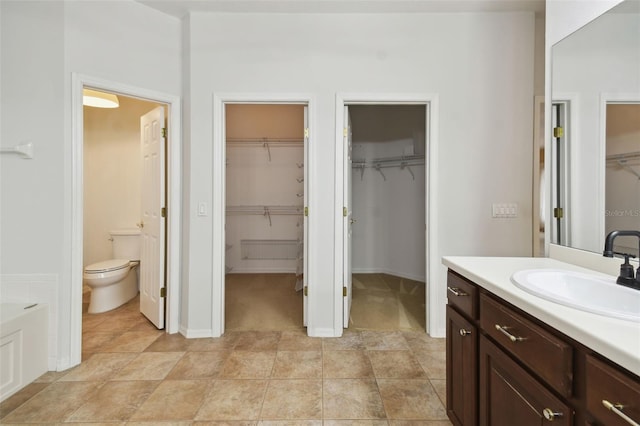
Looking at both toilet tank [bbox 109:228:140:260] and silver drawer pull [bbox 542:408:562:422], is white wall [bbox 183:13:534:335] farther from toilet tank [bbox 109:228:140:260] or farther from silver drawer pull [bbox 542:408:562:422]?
silver drawer pull [bbox 542:408:562:422]

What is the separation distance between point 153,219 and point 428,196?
2.44m

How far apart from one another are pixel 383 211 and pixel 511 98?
2.16m

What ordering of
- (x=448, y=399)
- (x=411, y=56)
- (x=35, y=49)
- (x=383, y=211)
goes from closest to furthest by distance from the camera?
1. (x=448, y=399)
2. (x=35, y=49)
3. (x=411, y=56)
4. (x=383, y=211)

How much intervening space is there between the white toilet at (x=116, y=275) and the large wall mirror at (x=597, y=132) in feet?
11.6

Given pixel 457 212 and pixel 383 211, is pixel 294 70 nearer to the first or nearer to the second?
pixel 457 212

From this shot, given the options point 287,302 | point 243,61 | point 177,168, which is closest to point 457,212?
point 287,302

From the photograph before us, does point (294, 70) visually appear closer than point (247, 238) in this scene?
Yes

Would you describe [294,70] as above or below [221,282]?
above

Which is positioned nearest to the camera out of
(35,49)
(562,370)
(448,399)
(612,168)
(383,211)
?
(562,370)

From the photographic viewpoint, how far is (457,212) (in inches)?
91.6

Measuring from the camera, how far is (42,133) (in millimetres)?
1861

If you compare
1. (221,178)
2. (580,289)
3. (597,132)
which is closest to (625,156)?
(597,132)

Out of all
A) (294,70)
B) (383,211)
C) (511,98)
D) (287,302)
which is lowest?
(287,302)

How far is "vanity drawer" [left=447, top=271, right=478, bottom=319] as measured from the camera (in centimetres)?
115
